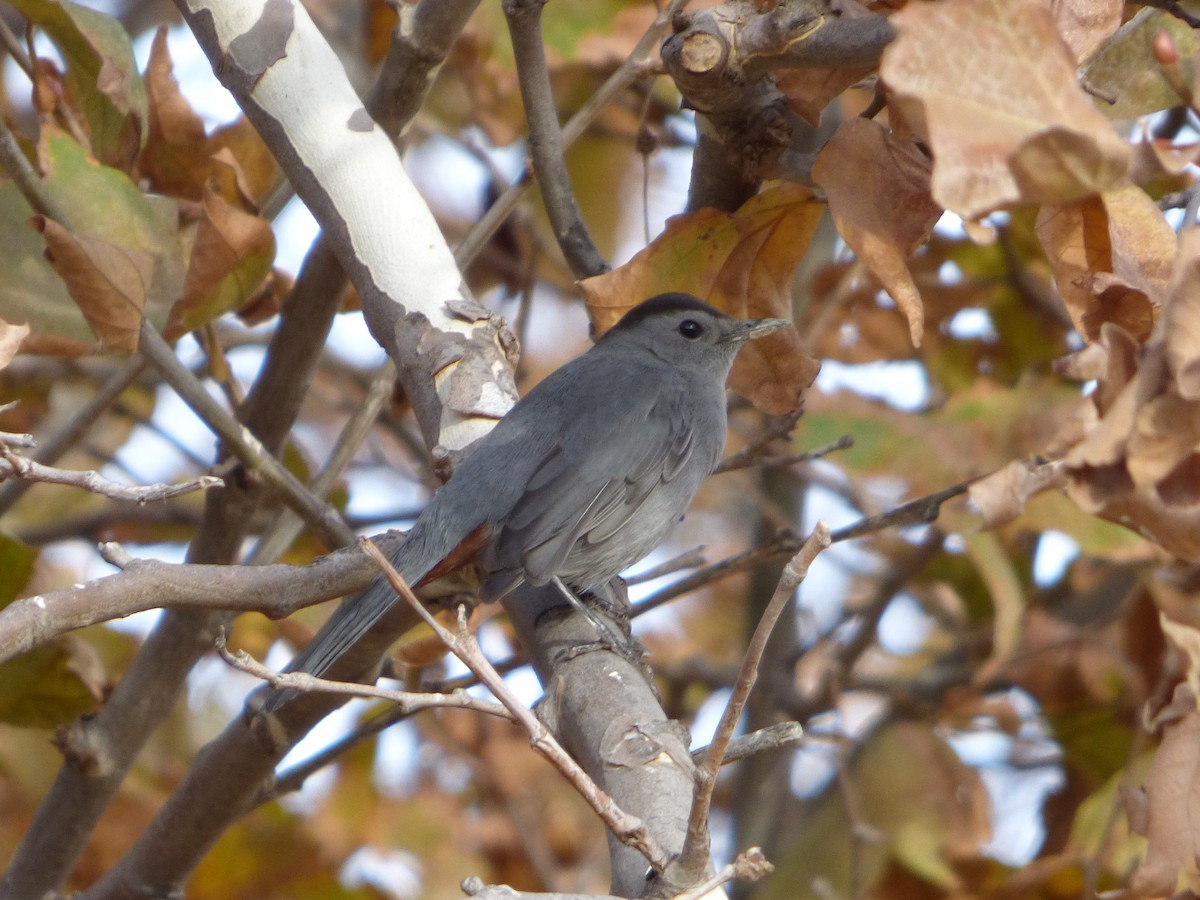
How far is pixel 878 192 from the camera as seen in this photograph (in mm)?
2535

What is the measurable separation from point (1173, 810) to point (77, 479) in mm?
1780

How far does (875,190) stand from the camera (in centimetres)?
254

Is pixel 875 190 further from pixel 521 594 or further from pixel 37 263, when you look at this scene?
pixel 37 263

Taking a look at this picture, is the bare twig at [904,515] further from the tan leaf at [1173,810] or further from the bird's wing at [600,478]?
the tan leaf at [1173,810]

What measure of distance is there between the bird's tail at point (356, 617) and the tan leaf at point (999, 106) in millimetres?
1571

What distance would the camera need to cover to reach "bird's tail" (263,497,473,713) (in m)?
2.93

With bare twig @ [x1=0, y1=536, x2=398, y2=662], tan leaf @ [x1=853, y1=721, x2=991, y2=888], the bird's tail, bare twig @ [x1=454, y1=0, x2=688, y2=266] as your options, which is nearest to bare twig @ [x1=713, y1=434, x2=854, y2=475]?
the bird's tail

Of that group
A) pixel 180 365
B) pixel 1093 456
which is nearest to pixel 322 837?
pixel 180 365

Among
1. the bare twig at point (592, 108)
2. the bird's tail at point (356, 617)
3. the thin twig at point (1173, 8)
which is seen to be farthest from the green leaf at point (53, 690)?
the thin twig at point (1173, 8)

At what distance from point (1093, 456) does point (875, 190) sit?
107cm

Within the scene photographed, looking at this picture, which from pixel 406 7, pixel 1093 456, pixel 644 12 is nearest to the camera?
pixel 1093 456

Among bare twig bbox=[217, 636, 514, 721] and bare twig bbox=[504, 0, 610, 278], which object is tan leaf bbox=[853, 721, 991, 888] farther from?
bare twig bbox=[217, 636, 514, 721]

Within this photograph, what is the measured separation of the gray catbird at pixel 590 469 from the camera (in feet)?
10.8

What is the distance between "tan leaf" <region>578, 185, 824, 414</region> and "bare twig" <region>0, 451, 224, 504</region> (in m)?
1.18
